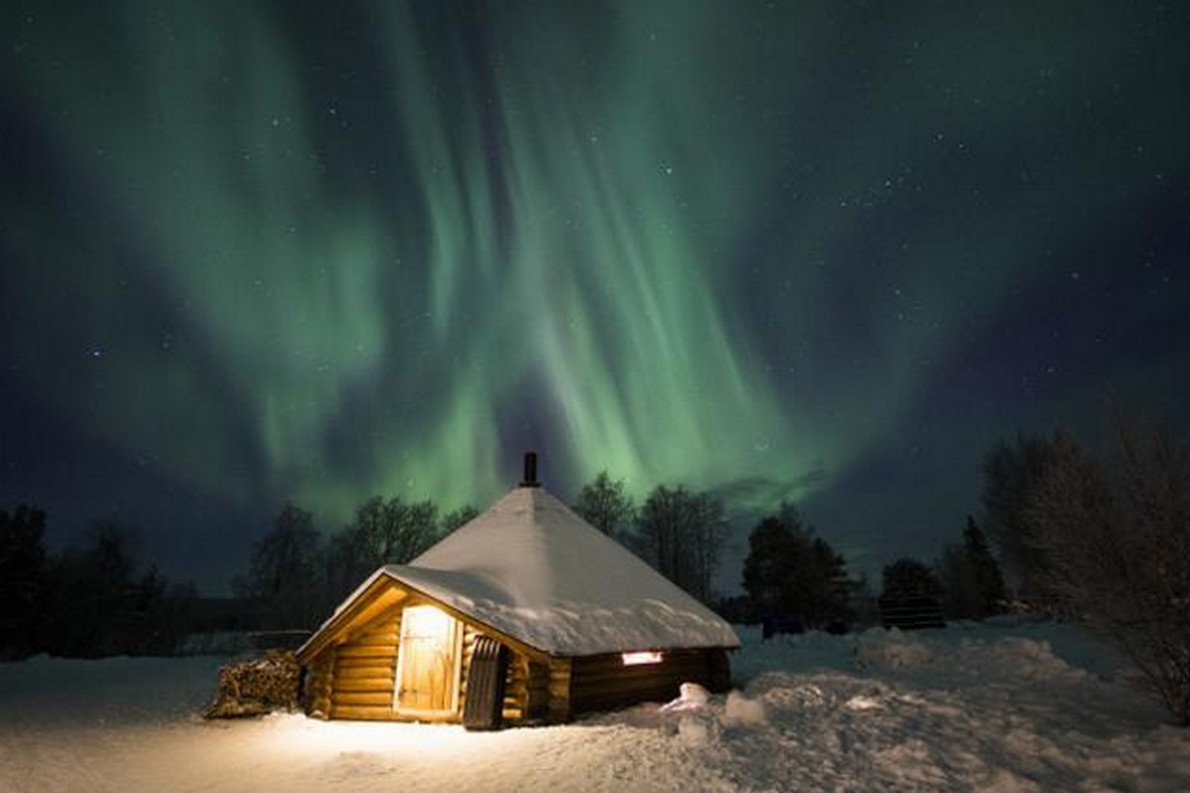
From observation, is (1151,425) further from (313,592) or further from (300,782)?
(313,592)

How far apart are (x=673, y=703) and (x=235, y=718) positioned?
1069 centimetres

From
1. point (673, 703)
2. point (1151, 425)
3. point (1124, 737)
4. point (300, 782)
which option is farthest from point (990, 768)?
point (300, 782)

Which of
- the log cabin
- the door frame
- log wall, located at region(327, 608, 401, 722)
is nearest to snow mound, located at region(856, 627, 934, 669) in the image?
the log cabin

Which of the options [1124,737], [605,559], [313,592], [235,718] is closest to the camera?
[1124,737]

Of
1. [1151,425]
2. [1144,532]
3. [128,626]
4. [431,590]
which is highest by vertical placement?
[1151,425]

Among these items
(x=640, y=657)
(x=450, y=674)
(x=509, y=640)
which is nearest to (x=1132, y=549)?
(x=640, y=657)

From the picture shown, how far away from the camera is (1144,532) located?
9.59 meters

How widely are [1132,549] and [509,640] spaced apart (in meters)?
10.6

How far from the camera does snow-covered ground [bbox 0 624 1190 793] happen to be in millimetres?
8148

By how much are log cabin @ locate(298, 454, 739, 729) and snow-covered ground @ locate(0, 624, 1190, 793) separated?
2.45ft

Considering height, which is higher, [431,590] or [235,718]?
[431,590]

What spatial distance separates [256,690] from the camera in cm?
1598

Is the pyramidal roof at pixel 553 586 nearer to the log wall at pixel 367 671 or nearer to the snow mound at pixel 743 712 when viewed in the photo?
the log wall at pixel 367 671

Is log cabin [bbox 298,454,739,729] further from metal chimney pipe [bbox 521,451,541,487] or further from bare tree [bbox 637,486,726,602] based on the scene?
bare tree [bbox 637,486,726,602]
